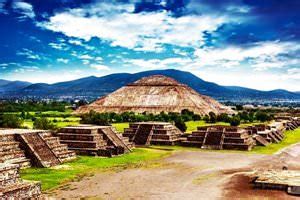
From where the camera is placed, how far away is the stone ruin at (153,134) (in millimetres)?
61031

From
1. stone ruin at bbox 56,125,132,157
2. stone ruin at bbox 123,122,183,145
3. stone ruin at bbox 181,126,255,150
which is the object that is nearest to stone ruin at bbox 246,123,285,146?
stone ruin at bbox 181,126,255,150

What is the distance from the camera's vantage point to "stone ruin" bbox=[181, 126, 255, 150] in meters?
56.0

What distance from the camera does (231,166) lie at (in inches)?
1588

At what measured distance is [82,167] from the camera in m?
37.9

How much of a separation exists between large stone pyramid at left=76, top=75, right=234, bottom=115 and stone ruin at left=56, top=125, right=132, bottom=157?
256 ft

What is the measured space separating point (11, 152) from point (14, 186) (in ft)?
54.8

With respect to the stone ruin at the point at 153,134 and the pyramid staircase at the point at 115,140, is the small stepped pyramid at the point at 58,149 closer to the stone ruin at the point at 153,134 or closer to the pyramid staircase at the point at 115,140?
the pyramid staircase at the point at 115,140

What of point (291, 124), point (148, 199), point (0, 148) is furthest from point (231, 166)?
point (291, 124)

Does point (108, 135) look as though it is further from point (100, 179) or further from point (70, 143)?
point (100, 179)

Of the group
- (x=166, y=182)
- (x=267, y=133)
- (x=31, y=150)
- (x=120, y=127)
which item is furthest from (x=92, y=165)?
(x=120, y=127)

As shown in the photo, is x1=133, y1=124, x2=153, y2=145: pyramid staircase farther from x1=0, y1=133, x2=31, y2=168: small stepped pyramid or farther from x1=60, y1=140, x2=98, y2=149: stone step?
x1=0, y1=133, x2=31, y2=168: small stepped pyramid

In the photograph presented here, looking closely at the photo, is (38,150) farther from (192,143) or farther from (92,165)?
(192,143)

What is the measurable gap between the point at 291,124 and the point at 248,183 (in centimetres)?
7037

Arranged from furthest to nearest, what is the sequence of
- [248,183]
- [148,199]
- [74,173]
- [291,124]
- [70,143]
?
1. [291,124]
2. [70,143]
3. [74,173]
4. [248,183]
5. [148,199]
